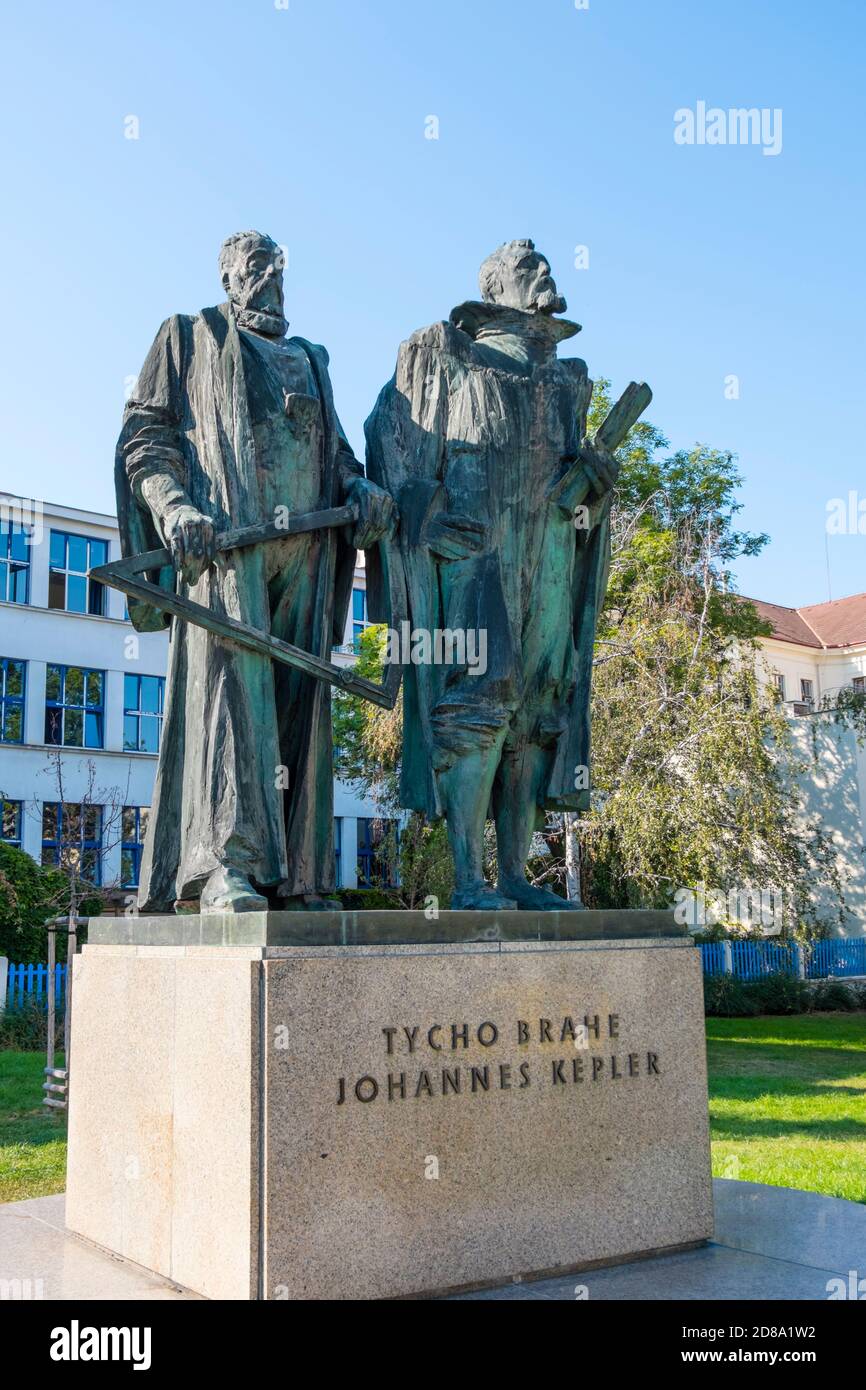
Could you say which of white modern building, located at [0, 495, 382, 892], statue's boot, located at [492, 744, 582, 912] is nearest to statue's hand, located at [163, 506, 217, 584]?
statue's boot, located at [492, 744, 582, 912]

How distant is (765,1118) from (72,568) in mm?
26414

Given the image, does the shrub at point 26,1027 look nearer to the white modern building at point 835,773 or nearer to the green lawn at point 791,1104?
the green lawn at point 791,1104

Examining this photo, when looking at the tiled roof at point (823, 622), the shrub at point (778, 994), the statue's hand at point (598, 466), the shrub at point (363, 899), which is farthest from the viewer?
the tiled roof at point (823, 622)

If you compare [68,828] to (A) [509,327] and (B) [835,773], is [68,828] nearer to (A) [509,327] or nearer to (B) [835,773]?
(B) [835,773]

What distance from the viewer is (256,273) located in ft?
17.6

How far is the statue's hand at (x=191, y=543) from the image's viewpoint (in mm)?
4805

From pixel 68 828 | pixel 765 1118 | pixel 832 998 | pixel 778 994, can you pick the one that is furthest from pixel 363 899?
pixel 765 1118

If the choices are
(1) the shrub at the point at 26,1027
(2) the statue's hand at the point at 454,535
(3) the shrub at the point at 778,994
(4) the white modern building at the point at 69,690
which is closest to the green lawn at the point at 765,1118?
(1) the shrub at the point at 26,1027

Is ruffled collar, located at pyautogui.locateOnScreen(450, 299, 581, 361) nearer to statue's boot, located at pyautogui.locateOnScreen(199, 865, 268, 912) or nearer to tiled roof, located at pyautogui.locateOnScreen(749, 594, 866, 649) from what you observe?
statue's boot, located at pyautogui.locateOnScreen(199, 865, 268, 912)

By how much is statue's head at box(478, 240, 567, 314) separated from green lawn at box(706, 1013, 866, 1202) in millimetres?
4689

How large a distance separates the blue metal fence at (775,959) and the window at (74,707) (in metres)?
17.0
